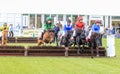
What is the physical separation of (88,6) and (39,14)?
7.28 meters

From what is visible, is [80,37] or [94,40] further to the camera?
[80,37]

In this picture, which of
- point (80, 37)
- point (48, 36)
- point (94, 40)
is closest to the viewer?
point (94, 40)

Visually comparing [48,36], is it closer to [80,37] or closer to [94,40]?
[80,37]

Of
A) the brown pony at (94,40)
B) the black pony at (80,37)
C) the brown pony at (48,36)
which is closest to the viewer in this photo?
the brown pony at (94,40)

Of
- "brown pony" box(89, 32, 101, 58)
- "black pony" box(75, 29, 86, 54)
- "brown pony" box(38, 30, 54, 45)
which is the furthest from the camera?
"brown pony" box(38, 30, 54, 45)

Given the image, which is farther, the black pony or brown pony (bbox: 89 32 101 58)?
the black pony

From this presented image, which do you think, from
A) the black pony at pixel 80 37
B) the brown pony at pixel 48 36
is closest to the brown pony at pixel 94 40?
the black pony at pixel 80 37

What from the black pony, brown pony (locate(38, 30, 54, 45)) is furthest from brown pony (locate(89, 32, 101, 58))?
brown pony (locate(38, 30, 54, 45))

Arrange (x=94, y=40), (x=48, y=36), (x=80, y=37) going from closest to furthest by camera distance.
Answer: (x=94, y=40) → (x=80, y=37) → (x=48, y=36)

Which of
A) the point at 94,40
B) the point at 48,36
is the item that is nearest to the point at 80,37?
the point at 94,40

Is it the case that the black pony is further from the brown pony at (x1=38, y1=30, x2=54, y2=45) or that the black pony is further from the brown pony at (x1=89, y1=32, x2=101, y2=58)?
the brown pony at (x1=38, y1=30, x2=54, y2=45)

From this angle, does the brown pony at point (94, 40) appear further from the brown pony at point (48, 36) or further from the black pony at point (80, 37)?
the brown pony at point (48, 36)

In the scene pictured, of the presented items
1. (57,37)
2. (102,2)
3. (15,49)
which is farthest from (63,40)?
(102,2)

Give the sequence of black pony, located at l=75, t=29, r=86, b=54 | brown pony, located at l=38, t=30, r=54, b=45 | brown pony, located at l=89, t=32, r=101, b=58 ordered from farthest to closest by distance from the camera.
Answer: brown pony, located at l=38, t=30, r=54, b=45 → black pony, located at l=75, t=29, r=86, b=54 → brown pony, located at l=89, t=32, r=101, b=58
